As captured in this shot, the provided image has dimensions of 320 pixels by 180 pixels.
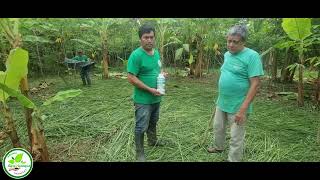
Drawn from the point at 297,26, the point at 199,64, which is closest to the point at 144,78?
the point at 297,26

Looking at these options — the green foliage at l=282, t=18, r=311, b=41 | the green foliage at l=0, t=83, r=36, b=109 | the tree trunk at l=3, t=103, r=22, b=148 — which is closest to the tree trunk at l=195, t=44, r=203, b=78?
the green foliage at l=282, t=18, r=311, b=41

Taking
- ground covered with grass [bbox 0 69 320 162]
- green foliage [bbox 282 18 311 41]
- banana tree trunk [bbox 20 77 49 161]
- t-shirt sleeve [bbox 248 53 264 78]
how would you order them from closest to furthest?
1. t-shirt sleeve [bbox 248 53 264 78]
2. banana tree trunk [bbox 20 77 49 161]
3. ground covered with grass [bbox 0 69 320 162]
4. green foliage [bbox 282 18 311 41]

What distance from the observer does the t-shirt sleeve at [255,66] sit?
8.30 ft

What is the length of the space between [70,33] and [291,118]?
6.46 m

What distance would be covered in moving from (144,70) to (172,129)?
1.25m

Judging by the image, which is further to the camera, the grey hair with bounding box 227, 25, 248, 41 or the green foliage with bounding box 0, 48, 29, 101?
the grey hair with bounding box 227, 25, 248, 41

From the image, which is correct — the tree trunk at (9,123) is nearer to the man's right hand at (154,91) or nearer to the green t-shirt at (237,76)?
the man's right hand at (154,91)

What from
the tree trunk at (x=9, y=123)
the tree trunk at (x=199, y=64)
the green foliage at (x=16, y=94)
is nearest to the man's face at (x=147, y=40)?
the green foliage at (x=16, y=94)

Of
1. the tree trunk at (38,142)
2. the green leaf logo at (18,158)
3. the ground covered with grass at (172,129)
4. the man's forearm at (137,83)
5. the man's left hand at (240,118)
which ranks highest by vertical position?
the man's forearm at (137,83)

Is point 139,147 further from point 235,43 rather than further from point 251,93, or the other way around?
point 235,43

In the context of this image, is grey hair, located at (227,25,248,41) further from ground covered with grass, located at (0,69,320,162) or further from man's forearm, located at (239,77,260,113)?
ground covered with grass, located at (0,69,320,162)

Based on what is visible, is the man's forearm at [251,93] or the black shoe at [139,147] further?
the black shoe at [139,147]

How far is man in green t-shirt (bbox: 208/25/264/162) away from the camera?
8.37ft

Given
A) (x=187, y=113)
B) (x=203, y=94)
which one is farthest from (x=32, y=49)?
(x=187, y=113)
